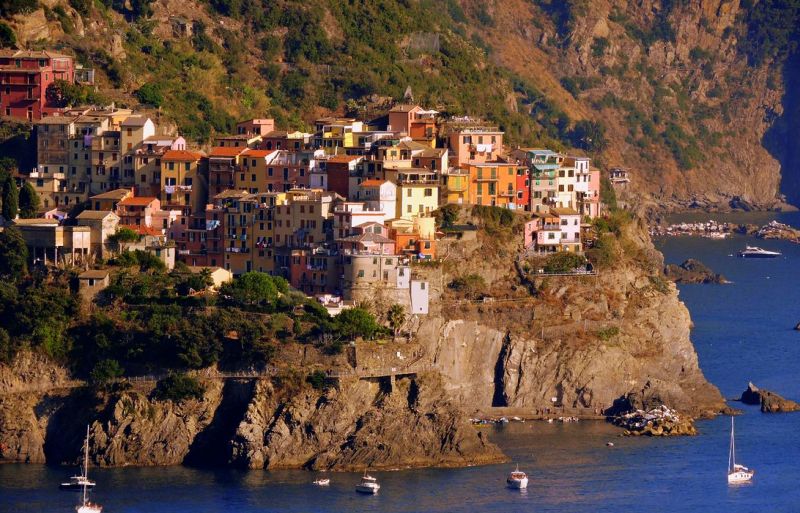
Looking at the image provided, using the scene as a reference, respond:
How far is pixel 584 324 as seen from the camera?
9475cm

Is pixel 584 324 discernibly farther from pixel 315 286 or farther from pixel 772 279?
pixel 772 279

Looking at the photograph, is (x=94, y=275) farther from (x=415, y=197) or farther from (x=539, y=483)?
(x=539, y=483)

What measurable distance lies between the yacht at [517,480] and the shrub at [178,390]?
33.5ft

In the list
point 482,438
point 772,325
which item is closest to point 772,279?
point 772,325

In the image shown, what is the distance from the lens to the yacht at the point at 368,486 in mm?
81188

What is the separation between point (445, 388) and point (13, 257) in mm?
15127

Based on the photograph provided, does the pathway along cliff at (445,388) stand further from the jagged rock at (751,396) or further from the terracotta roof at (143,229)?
the terracotta roof at (143,229)

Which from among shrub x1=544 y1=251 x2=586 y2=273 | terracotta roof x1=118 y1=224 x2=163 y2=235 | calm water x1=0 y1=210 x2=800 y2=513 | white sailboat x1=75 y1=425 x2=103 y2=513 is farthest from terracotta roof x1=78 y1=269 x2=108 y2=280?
shrub x1=544 y1=251 x2=586 y2=273

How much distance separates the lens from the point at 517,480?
8294 centimetres

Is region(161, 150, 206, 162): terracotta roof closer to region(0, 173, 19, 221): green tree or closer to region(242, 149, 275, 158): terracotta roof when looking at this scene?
region(242, 149, 275, 158): terracotta roof

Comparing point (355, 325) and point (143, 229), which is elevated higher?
point (143, 229)

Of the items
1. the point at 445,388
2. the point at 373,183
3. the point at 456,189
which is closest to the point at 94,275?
the point at 373,183

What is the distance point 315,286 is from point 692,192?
103 metres

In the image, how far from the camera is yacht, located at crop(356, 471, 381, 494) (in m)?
81.2
